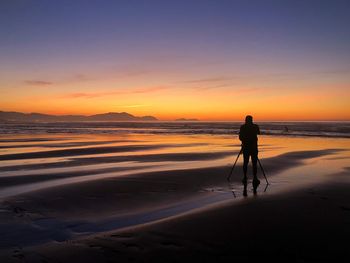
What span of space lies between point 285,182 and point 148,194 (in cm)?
490

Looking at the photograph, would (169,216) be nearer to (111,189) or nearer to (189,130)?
(111,189)

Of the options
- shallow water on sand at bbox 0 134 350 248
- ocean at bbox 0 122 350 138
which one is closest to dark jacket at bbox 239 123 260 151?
shallow water on sand at bbox 0 134 350 248

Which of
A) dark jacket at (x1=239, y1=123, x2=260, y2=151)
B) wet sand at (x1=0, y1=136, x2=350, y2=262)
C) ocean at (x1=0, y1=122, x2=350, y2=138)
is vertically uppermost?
dark jacket at (x1=239, y1=123, x2=260, y2=151)

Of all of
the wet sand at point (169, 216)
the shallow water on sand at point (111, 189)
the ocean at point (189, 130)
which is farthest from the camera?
the ocean at point (189, 130)

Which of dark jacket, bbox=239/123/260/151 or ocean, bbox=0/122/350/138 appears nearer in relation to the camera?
dark jacket, bbox=239/123/260/151

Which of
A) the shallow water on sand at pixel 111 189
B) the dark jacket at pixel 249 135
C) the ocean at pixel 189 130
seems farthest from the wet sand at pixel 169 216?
the ocean at pixel 189 130

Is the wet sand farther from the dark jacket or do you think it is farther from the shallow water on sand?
the dark jacket

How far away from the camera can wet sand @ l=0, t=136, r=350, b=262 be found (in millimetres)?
5836

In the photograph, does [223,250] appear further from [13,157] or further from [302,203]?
[13,157]

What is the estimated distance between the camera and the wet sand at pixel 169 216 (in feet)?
19.1

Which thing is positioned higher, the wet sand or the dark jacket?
the dark jacket

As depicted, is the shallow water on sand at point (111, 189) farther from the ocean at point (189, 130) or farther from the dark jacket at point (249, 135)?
the ocean at point (189, 130)

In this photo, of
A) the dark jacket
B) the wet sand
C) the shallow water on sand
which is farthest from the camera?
the dark jacket

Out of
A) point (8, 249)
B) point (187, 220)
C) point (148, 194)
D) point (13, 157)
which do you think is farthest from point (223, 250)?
point (13, 157)
